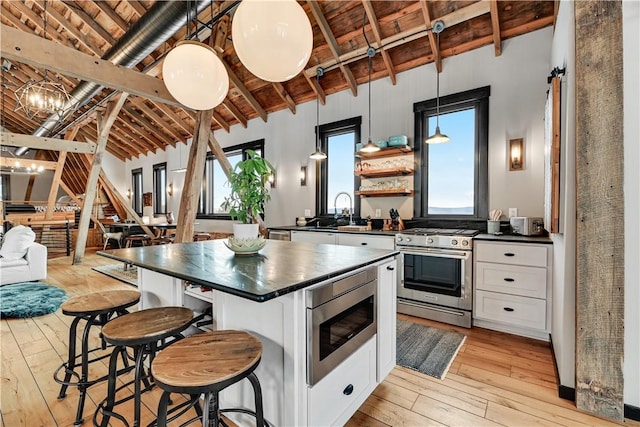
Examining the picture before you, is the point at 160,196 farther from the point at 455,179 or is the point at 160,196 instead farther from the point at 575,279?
the point at 575,279

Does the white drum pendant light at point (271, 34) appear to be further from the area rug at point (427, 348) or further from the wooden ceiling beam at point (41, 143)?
the wooden ceiling beam at point (41, 143)

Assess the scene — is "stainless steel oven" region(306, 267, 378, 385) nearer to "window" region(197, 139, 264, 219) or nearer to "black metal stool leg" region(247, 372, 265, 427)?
"black metal stool leg" region(247, 372, 265, 427)

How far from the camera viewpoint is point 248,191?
5.82ft


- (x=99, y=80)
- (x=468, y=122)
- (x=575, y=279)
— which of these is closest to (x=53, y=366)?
(x=99, y=80)

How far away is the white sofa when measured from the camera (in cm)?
432

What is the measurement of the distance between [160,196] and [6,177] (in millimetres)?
7266

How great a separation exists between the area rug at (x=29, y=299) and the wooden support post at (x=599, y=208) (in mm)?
5142

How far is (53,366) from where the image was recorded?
2.25 meters

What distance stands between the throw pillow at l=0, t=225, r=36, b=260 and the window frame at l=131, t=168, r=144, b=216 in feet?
17.4

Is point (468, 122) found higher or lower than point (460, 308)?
higher

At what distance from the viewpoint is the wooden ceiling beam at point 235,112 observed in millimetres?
5820

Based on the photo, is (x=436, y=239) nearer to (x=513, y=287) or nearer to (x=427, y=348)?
(x=513, y=287)

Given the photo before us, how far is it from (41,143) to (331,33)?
19.5ft
